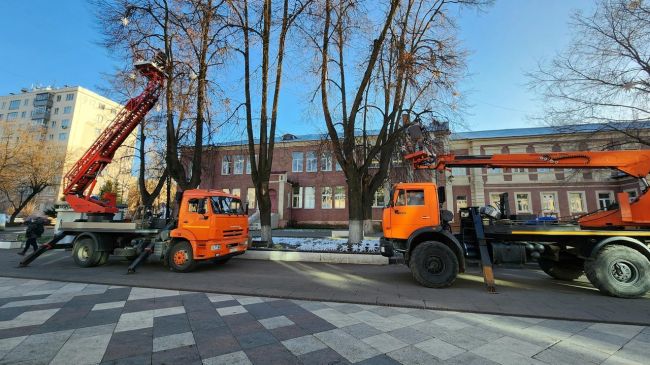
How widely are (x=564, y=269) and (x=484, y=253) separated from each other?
10.9 feet

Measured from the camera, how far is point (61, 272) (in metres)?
10.1

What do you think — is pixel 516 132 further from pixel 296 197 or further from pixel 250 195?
pixel 250 195

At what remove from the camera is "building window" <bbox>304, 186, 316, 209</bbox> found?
119ft

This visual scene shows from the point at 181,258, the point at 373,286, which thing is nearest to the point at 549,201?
the point at 373,286

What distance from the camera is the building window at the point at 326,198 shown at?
35.8m

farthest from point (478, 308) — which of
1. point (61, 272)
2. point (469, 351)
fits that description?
point (61, 272)

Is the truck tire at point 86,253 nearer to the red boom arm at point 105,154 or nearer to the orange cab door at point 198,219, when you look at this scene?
the red boom arm at point 105,154

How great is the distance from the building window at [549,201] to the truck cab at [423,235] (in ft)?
101

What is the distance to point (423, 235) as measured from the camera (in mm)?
8516

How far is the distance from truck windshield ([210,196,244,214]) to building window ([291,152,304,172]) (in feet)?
84.8

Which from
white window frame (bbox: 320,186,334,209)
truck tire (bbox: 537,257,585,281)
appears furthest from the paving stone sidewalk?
white window frame (bbox: 320,186,334,209)

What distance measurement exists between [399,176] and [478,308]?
14962 mm

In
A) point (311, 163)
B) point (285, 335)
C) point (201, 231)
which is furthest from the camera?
point (311, 163)

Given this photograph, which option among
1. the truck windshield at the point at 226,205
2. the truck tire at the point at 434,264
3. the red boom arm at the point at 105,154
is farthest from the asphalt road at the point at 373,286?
the red boom arm at the point at 105,154
